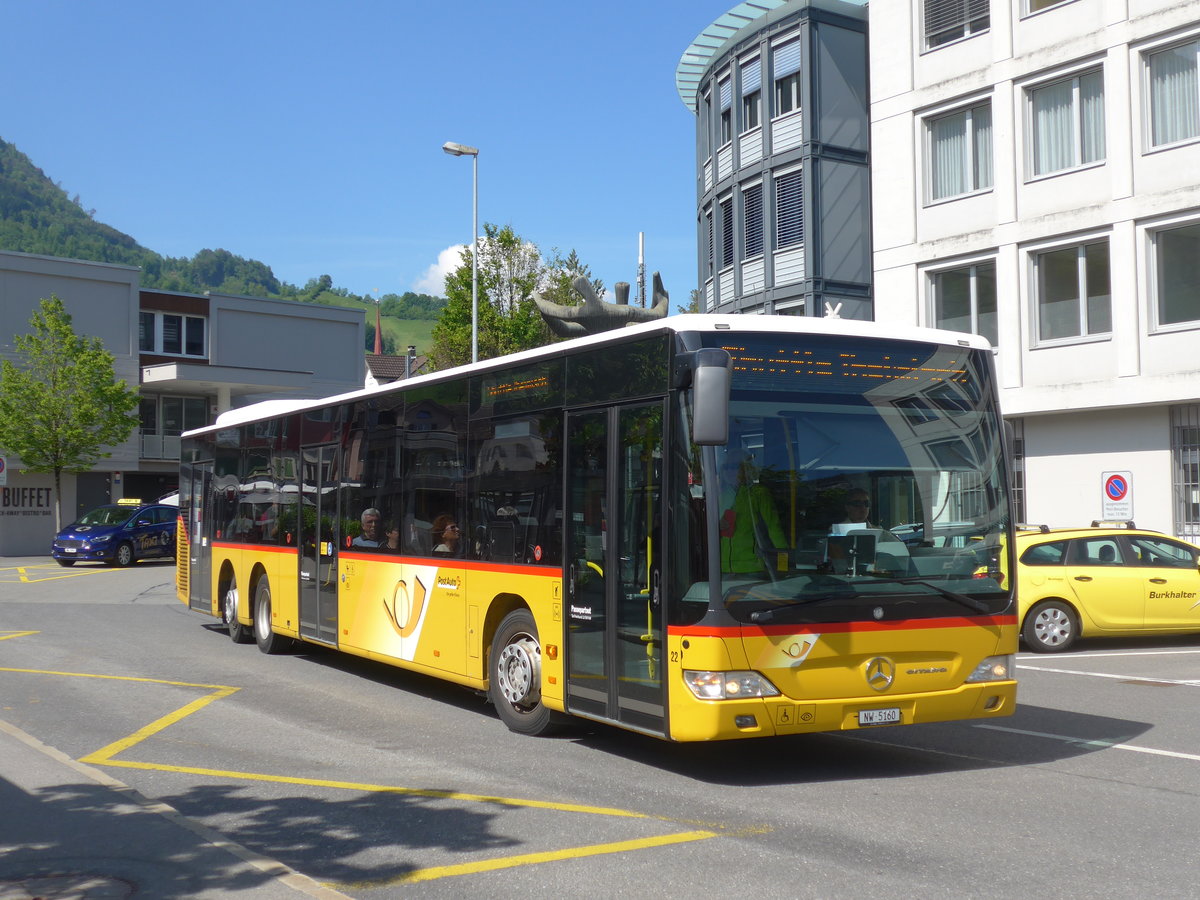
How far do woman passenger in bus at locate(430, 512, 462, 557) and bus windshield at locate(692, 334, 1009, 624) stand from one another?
3500mm

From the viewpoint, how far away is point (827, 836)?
6613 millimetres

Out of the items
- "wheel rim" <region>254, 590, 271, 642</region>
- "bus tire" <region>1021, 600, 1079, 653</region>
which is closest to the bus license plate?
"bus tire" <region>1021, 600, 1079, 653</region>

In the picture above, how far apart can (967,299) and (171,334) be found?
38.3 metres

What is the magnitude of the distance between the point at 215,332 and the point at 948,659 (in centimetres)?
5183

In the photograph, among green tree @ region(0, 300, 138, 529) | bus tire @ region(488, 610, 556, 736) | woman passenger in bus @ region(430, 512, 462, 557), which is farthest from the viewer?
green tree @ region(0, 300, 138, 529)

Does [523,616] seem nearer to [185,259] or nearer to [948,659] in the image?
[948,659]

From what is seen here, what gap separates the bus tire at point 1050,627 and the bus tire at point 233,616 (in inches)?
373

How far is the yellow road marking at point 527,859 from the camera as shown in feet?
19.1

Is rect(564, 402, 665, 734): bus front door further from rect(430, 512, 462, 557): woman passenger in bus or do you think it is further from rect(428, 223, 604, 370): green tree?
rect(428, 223, 604, 370): green tree

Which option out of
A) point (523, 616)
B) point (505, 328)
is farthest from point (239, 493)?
point (505, 328)

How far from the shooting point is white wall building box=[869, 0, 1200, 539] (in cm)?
2212

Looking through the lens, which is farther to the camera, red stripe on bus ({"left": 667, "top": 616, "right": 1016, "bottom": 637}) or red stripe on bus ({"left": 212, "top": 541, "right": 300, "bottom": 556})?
red stripe on bus ({"left": 212, "top": 541, "right": 300, "bottom": 556})

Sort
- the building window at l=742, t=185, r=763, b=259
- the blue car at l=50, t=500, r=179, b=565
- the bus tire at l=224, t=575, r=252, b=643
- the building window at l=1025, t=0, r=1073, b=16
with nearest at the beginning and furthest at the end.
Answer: the bus tire at l=224, t=575, r=252, b=643 → the building window at l=1025, t=0, r=1073, b=16 → the building window at l=742, t=185, r=763, b=259 → the blue car at l=50, t=500, r=179, b=565

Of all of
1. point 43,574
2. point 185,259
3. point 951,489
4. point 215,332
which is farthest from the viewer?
point 185,259
